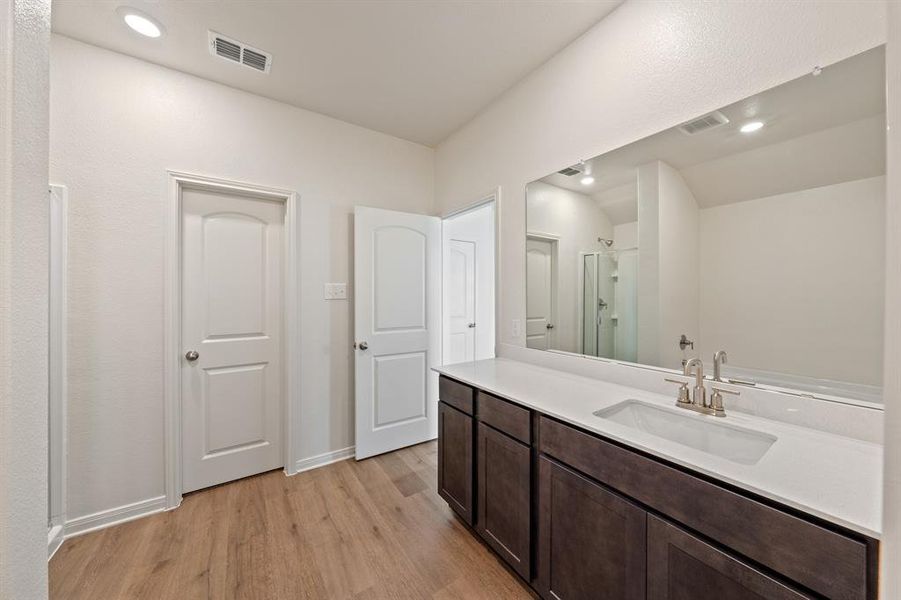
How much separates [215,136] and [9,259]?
79.8 inches

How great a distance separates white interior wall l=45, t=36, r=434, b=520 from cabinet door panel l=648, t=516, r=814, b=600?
90.7 inches

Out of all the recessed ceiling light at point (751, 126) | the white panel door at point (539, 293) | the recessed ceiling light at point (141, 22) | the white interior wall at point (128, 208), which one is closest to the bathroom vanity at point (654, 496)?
the white panel door at point (539, 293)

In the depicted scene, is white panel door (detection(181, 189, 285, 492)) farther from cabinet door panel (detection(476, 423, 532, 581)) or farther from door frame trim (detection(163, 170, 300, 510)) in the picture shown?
cabinet door panel (detection(476, 423, 532, 581))

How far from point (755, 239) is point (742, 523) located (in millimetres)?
1010

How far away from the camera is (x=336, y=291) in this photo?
268 centimetres

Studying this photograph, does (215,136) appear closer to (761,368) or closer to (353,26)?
(353,26)

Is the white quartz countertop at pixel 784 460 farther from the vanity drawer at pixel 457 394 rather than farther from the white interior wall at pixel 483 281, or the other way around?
the white interior wall at pixel 483 281

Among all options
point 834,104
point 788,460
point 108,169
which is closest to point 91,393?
point 108,169

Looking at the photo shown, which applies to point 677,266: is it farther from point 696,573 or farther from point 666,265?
point 696,573

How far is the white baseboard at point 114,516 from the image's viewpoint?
1849mm

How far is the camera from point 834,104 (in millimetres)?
1113

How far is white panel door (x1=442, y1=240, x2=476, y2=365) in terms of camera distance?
365 cm

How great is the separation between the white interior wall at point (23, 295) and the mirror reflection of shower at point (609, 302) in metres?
1.97

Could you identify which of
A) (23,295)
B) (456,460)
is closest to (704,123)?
(456,460)
